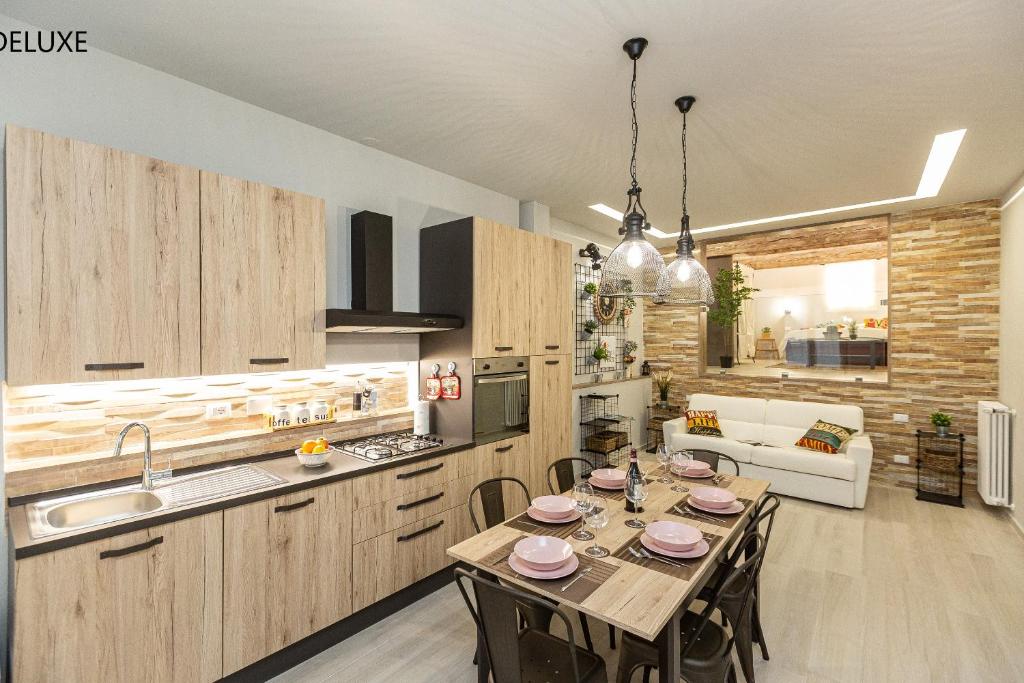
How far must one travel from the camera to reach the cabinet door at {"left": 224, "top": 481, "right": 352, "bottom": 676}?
2064 millimetres

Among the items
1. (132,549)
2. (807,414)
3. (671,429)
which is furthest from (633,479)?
(807,414)

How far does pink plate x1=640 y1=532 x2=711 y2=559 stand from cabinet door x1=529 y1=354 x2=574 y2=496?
1751 millimetres

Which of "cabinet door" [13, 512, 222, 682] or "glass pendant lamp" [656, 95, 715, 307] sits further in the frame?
"glass pendant lamp" [656, 95, 715, 307]

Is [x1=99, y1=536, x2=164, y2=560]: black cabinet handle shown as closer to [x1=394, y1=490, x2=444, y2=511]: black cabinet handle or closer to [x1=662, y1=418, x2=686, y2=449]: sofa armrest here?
[x1=394, y1=490, x2=444, y2=511]: black cabinet handle

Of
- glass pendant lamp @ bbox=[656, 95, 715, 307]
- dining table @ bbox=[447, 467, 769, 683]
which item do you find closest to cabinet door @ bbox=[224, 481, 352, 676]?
dining table @ bbox=[447, 467, 769, 683]

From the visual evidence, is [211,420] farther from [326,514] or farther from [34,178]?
[34,178]

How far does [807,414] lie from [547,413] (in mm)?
3201

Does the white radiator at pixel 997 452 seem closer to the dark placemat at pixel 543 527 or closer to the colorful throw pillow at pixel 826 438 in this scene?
the colorful throw pillow at pixel 826 438

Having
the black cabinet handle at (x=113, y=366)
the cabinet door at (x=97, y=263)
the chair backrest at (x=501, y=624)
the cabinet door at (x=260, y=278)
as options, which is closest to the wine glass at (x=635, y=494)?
the chair backrest at (x=501, y=624)

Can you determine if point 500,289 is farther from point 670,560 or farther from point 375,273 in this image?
point 670,560

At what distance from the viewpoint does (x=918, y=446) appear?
455 cm

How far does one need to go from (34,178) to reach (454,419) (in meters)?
2.43

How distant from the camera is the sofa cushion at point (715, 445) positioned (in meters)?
4.91

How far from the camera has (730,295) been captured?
19.4 feet
